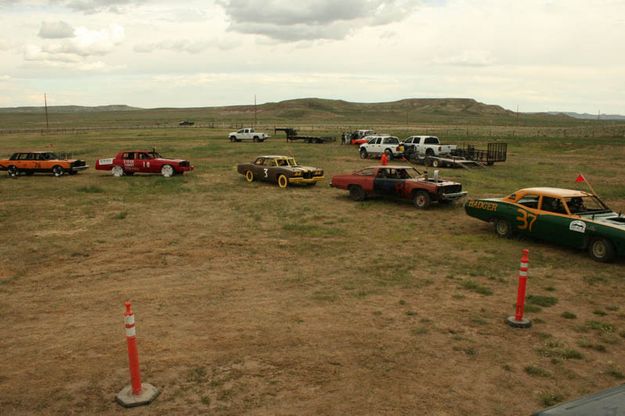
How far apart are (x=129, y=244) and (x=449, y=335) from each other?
817cm

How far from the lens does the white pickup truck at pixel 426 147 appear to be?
29.7 metres

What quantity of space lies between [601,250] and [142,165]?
1976cm

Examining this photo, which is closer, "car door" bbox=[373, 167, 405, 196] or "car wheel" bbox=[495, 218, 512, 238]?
"car wheel" bbox=[495, 218, 512, 238]

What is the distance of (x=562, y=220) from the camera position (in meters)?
11.1

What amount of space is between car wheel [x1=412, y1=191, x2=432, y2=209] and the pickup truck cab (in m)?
15.2

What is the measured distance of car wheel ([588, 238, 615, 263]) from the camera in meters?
10.3

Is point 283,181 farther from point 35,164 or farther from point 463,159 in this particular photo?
point 35,164

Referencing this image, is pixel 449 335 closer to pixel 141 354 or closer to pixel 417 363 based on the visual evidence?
pixel 417 363

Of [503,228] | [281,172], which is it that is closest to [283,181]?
[281,172]

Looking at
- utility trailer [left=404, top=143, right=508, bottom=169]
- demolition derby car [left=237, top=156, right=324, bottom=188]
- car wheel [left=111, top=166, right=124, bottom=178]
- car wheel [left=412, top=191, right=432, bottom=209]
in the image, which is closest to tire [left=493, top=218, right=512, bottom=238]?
car wheel [left=412, top=191, right=432, bottom=209]

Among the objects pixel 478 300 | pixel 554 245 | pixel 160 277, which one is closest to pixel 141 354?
pixel 160 277

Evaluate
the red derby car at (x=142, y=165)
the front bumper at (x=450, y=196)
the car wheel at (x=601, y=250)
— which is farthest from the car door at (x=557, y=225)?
the red derby car at (x=142, y=165)

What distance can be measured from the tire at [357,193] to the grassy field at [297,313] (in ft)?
7.67

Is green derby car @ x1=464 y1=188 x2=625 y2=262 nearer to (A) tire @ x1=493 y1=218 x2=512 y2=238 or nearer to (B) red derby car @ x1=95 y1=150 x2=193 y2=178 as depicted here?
(A) tire @ x1=493 y1=218 x2=512 y2=238
